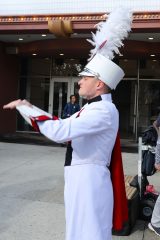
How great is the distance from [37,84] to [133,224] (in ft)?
42.3

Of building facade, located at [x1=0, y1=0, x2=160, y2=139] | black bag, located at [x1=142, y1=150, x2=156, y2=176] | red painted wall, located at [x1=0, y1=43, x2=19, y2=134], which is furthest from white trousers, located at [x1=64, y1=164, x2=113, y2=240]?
red painted wall, located at [x1=0, y1=43, x2=19, y2=134]

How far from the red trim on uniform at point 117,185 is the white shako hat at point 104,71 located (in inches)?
16.2

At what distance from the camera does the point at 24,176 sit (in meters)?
7.70

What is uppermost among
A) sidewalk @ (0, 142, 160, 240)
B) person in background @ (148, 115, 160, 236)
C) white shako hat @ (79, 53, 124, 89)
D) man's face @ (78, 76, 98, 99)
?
white shako hat @ (79, 53, 124, 89)

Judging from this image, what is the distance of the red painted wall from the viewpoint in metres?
15.7

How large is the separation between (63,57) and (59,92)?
1496mm

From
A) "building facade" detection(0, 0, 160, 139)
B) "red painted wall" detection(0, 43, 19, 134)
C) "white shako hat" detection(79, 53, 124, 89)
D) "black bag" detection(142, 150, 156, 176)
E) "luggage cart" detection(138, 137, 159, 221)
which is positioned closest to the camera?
"white shako hat" detection(79, 53, 124, 89)

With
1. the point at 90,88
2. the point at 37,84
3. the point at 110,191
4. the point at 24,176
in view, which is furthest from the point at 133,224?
the point at 37,84

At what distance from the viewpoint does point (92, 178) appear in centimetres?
259

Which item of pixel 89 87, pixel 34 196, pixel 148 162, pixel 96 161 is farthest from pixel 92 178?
pixel 34 196

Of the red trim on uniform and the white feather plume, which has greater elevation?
the white feather plume

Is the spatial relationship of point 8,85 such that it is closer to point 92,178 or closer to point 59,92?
point 59,92

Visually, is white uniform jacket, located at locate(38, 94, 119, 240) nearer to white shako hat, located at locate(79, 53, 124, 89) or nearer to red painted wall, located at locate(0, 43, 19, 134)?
white shako hat, located at locate(79, 53, 124, 89)

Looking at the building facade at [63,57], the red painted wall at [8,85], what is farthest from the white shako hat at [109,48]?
the red painted wall at [8,85]
